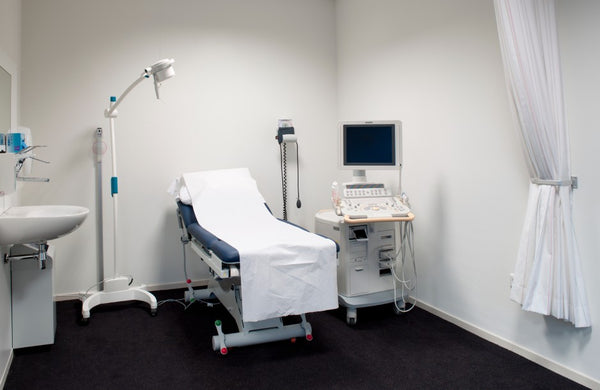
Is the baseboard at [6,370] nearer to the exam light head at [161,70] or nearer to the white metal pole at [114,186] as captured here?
the white metal pole at [114,186]

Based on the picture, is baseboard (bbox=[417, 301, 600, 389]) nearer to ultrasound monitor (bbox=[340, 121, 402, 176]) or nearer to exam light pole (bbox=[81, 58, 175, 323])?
ultrasound monitor (bbox=[340, 121, 402, 176])

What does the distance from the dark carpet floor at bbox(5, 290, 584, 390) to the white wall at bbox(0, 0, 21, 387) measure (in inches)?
5.4

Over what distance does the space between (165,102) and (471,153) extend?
8.08 feet

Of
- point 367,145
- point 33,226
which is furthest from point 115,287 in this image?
point 367,145

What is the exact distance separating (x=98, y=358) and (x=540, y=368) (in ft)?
7.72

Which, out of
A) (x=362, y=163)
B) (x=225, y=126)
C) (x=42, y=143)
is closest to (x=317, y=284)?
(x=362, y=163)

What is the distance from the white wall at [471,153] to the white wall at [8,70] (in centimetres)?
258

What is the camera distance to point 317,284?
2.24 m

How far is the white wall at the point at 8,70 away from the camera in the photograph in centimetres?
208

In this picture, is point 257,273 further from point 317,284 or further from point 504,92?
point 504,92

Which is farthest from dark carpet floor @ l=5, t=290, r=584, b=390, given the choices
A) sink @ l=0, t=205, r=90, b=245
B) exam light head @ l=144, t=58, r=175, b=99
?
exam light head @ l=144, t=58, r=175, b=99

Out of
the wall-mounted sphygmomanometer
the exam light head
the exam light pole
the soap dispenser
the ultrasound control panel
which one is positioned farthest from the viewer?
the wall-mounted sphygmomanometer

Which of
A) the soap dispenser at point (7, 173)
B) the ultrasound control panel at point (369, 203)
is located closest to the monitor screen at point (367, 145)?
the ultrasound control panel at point (369, 203)

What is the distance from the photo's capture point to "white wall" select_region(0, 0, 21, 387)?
6.81 feet
